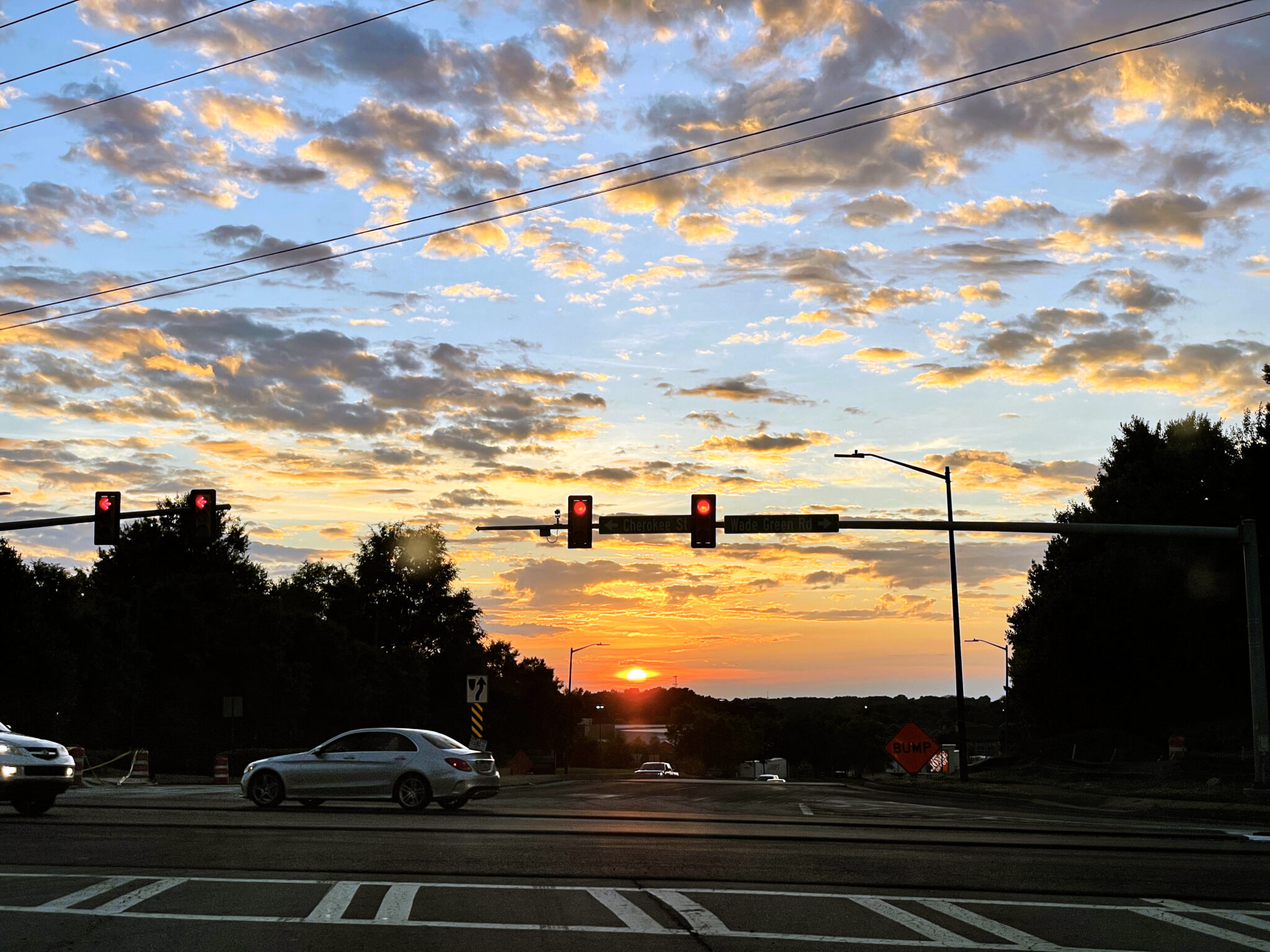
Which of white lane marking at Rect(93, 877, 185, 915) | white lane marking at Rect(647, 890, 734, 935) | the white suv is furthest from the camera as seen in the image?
the white suv

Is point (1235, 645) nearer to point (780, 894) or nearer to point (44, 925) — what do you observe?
point (780, 894)

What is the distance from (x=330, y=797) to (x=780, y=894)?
47.3ft

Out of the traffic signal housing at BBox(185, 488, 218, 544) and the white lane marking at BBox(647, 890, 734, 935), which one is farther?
the traffic signal housing at BBox(185, 488, 218, 544)

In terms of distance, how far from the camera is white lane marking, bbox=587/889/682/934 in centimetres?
914

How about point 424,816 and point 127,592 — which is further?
point 127,592

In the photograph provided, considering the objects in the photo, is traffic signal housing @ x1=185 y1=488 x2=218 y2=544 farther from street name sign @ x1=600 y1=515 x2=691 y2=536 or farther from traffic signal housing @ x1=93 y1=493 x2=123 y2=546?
street name sign @ x1=600 y1=515 x2=691 y2=536

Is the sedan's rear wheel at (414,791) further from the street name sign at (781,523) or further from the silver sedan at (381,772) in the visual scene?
the street name sign at (781,523)

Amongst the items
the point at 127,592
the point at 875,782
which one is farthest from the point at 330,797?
the point at 127,592

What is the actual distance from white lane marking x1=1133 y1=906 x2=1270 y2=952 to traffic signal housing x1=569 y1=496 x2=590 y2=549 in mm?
19608

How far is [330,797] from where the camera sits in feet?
77.3

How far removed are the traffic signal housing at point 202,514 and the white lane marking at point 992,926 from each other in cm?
2082

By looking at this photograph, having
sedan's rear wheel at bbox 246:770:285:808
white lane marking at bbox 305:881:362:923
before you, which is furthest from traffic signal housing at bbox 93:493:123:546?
white lane marking at bbox 305:881:362:923

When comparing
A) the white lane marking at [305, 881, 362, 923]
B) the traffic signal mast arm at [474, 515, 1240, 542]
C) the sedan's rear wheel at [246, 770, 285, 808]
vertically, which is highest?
the traffic signal mast arm at [474, 515, 1240, 542]

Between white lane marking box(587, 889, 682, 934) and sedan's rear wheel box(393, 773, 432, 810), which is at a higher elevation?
white lane marking box(587, 889, 682, 934)
